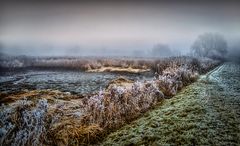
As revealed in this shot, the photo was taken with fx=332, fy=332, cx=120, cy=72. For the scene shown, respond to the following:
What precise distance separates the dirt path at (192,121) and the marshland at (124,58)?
0.07 ft

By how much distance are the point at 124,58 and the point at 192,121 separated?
1456 mm

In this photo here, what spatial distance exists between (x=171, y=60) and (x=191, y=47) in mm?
314

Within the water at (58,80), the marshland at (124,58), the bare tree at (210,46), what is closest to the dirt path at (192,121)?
the marshland at (124,58)

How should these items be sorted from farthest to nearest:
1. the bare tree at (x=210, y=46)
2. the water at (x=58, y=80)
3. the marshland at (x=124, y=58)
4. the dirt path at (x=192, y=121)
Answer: the bare tree at (x=210, y=46)
the water at (x=58, y=80)
the marshland at (x=124, y=58)
the dirt path at (x=192, y=121)

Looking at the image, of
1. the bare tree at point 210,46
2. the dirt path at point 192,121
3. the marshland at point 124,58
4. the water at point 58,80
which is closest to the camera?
the dirt path at point 192,121

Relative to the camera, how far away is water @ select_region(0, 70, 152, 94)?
12.3 ft

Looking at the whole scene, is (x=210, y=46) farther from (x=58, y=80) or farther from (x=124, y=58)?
(x=58, y=80)

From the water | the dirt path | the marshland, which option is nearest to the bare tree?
the marshland

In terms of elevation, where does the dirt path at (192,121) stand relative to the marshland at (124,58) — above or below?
below

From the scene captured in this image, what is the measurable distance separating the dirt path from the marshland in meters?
0.02

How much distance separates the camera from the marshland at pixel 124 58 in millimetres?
3590

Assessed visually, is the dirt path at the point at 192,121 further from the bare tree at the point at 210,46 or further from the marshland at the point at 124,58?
the bare tree at the point at 210,46

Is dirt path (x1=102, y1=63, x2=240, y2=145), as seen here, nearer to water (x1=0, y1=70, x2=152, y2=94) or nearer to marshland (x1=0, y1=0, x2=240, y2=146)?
marshland (x1=0, y1=0, x2=240, y2=146)

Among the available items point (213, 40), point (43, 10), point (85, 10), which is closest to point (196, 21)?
point (213, 40)
